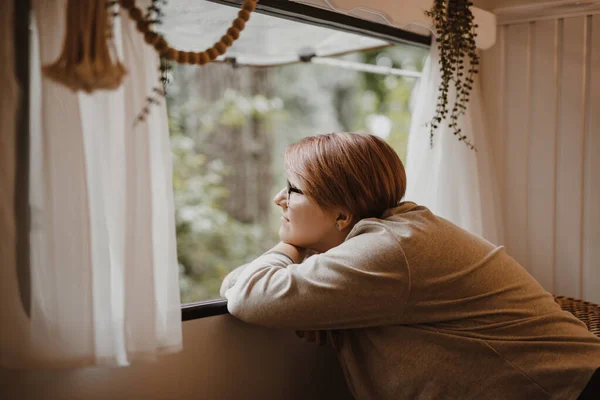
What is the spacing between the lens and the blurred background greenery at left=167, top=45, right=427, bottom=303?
20.1 feet

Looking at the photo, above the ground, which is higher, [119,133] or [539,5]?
[539,5]

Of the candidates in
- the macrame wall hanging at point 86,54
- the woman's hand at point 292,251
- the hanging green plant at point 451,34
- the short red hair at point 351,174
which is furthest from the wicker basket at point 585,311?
the macrame wall hanging at point 86,54

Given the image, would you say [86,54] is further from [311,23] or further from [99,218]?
[311,23]

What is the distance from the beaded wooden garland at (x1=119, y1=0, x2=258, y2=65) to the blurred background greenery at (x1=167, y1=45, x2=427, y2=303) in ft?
15.9

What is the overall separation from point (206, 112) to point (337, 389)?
4748mm

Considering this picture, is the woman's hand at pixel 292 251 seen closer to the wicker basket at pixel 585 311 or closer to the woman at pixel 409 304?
the woman at pixel 409 304

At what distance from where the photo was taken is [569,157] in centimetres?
244

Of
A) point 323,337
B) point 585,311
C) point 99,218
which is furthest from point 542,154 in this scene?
point 99,218

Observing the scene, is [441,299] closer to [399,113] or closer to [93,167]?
[93,167]

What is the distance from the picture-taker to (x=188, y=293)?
6039 mm

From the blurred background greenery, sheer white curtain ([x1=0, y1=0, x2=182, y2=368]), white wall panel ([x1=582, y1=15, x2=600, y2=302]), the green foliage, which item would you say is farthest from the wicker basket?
the green foliage

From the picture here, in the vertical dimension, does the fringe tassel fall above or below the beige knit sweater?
above

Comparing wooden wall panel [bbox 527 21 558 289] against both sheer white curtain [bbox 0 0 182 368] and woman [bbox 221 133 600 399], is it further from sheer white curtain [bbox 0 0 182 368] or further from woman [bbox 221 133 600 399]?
sheer white curtain [bbox 0 0 182 368]

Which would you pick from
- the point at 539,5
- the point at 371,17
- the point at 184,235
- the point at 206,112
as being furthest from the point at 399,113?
the point at 371,17
